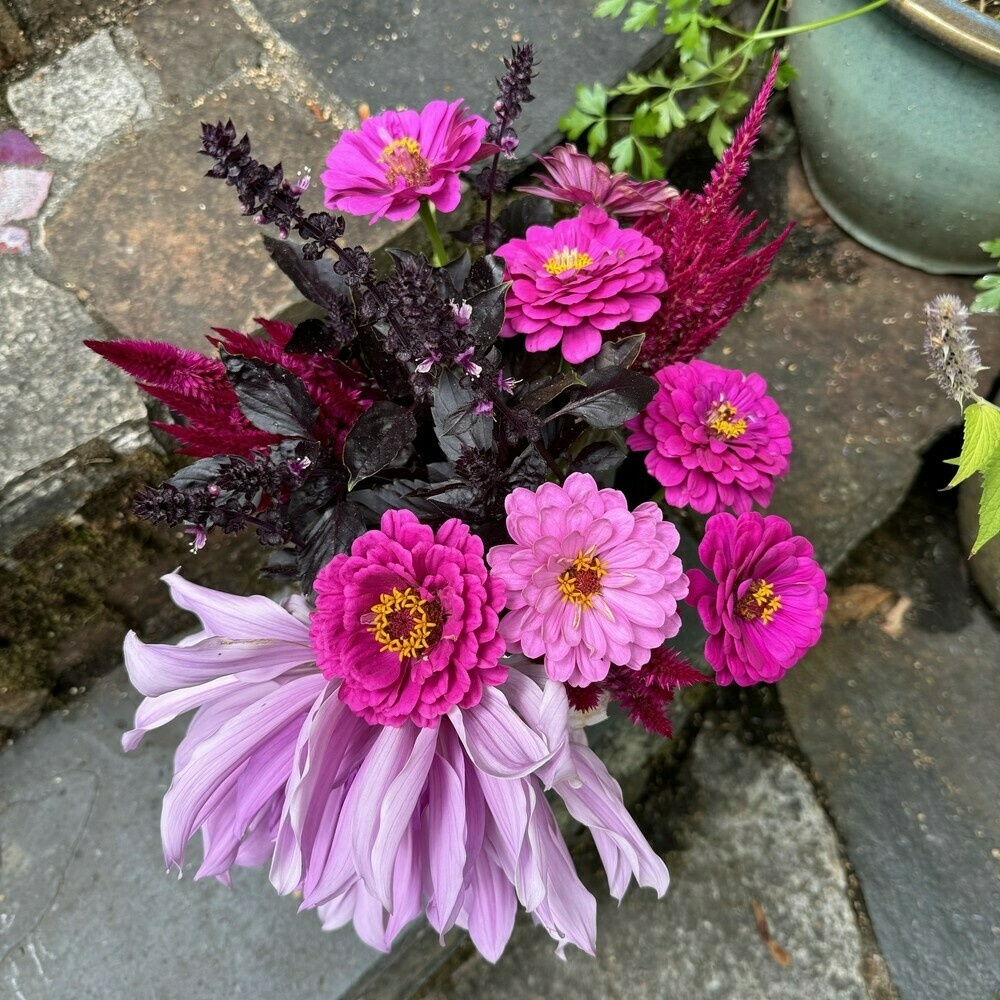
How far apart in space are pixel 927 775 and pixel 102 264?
1431mm

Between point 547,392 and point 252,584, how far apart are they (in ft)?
2.40

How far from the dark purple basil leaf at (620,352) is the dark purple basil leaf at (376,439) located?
0.19 m

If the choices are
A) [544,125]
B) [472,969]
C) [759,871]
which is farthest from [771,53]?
[472,969]

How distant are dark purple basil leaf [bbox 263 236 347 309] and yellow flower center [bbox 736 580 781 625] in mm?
489

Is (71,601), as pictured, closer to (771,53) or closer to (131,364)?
(131,364)

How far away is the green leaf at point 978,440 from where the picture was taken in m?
0.73

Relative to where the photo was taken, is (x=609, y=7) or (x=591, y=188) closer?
(x=591, y=188)

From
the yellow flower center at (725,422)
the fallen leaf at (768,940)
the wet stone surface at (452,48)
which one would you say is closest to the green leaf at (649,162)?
the wet stone surface at (452,48)

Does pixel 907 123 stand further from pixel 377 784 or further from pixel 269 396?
pixel 377 784

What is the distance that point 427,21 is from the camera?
47.3 inches

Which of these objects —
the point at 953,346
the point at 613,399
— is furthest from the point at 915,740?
the point at 613,399

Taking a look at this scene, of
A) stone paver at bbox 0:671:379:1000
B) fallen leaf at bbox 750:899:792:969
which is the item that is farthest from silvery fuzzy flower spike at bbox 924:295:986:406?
stone paver at bbox 0:671:379:1000

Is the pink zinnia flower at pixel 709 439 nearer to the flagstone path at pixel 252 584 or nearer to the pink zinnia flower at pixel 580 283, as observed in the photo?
the pink zinnia flower at pixel 580 283

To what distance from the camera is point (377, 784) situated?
0.66m
